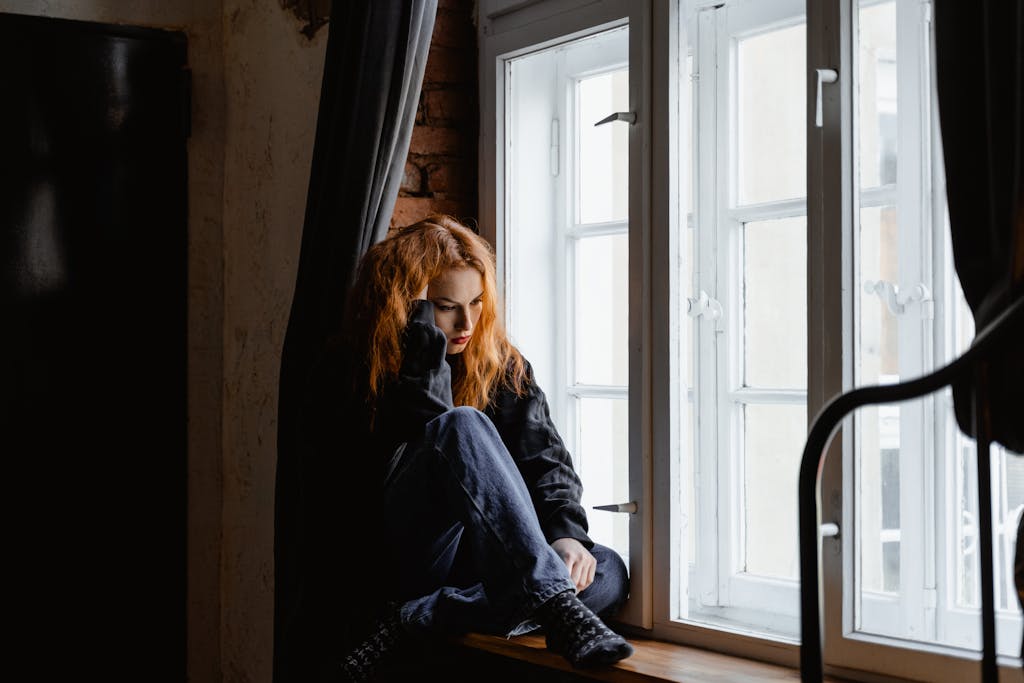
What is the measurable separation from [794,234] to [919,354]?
15.5 inches

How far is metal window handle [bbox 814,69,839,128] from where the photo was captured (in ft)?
5.78

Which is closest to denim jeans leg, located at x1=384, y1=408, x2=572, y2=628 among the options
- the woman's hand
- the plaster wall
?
the woman's hand

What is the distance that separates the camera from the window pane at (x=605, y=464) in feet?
7.62

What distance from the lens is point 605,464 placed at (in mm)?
2365

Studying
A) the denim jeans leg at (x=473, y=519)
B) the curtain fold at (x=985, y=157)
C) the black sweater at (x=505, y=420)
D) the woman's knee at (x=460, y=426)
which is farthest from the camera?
the black sweater at (x=505, y=420)

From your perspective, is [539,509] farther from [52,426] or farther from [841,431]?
[52,426]

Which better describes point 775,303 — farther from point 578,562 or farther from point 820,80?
point 578,562

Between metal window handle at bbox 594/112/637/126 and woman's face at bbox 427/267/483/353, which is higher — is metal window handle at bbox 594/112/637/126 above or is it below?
above

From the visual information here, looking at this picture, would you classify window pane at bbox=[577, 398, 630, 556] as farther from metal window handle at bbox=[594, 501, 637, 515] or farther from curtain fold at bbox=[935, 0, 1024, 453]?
curtain fold at bbox=[935, 0, 1024, 453]

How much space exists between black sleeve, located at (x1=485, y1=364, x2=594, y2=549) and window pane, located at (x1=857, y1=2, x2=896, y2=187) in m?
0.81

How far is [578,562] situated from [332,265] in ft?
2.79

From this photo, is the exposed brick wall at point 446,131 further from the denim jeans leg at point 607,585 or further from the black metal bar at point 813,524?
the black metal bar at point 813,524

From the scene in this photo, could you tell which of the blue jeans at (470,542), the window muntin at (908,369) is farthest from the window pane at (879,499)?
the blue jeans at (470,542)

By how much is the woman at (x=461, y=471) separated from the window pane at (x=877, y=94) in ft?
2.66
